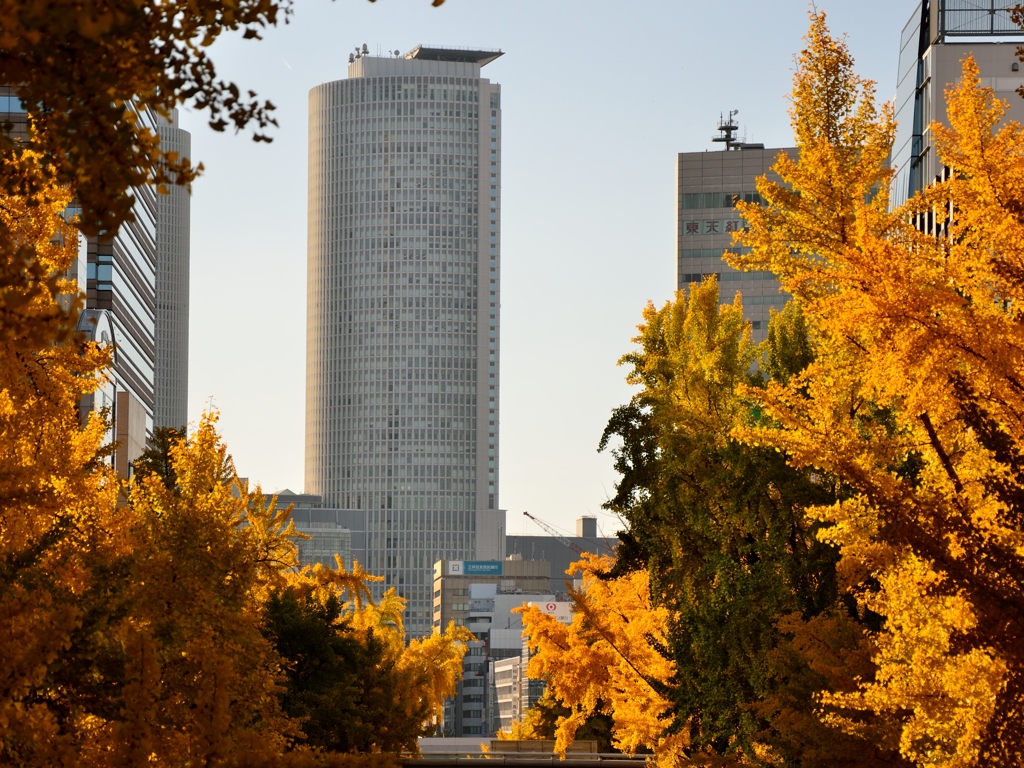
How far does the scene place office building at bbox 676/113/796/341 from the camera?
13800cm

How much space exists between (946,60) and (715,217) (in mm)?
65058

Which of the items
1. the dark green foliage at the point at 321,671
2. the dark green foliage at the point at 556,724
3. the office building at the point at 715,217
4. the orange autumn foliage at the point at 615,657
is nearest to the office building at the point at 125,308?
the dark green foliage at the point at 556,724

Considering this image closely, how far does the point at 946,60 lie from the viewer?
7488cm

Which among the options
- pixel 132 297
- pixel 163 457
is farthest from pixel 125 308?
pixel 163 457

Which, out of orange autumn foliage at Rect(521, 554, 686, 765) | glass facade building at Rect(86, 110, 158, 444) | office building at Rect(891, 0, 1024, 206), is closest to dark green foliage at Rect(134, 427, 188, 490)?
orange autumn foliage at Rect(521, 554, 686, 765)

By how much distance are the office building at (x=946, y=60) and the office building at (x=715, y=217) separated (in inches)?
2281

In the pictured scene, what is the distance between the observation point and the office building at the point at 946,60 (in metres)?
74.8

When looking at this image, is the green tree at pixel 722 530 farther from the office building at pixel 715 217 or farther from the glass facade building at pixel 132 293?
the office building at pixel 715 217

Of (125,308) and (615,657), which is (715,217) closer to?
(125,308)

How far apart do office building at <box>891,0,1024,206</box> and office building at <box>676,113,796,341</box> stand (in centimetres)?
5793

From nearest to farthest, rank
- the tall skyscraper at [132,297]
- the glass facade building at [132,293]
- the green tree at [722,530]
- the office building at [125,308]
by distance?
1. the green tree at [722,530]
2. the office building at [125,308]
3. the tall skyscraper at [132,297]
4. the glass facade building at [132,293]

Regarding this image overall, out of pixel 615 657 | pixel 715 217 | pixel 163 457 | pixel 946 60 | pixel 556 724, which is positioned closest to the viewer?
pixel 615 657

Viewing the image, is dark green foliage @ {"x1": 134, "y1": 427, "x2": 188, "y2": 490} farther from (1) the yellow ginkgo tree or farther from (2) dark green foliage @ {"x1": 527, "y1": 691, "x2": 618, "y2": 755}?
(1) the yellow ginkgo tree

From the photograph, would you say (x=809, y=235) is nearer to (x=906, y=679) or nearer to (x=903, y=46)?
(x=906, y=679)
